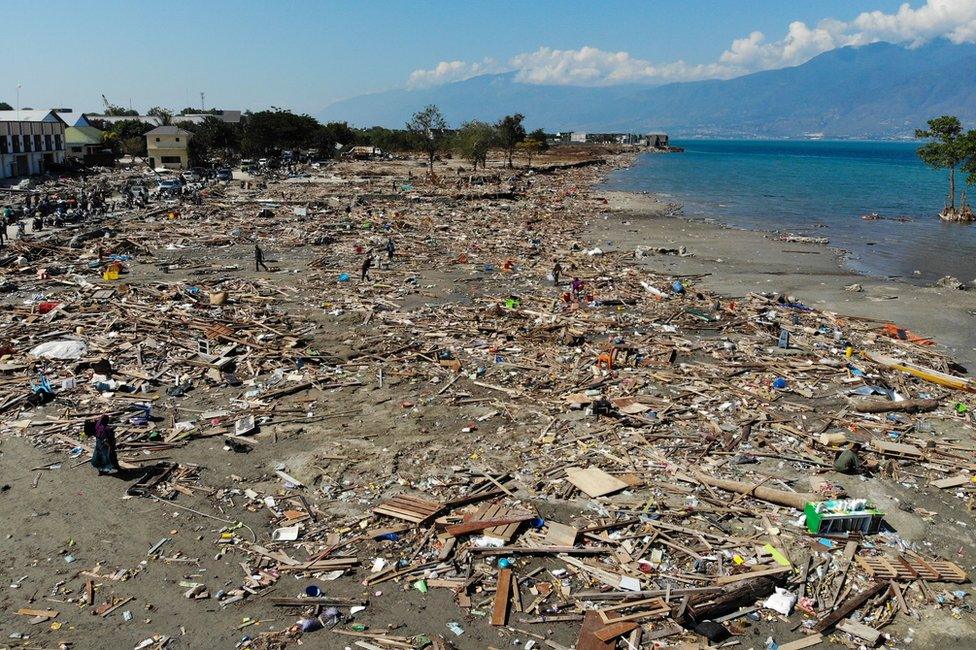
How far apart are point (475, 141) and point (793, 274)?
43.8 meters

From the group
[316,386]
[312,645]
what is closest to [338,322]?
[316,386]

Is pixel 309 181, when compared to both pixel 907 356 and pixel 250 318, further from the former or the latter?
pixel 907 356

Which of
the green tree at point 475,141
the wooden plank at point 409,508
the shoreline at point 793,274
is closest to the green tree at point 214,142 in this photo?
the green tree at point 475,141

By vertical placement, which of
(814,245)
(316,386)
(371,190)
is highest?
(371,190)

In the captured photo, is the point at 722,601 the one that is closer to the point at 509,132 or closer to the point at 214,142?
the point at 509,132

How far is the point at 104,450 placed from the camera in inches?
398

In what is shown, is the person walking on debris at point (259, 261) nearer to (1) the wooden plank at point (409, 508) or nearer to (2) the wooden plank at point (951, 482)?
(1) the wooden plank at point (409, 508)

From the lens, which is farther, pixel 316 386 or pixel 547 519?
pixel 316 386

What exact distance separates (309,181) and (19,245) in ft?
102

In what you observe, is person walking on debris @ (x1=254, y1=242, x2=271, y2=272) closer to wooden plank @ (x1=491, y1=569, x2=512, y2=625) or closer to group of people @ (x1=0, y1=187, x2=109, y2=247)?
group of people @ (x1=0, y1=187, x2=109, y2=247)

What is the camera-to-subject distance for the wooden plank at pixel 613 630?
7.01 metres

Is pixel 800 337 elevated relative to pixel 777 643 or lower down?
elevated

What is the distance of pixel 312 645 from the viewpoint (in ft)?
22.8

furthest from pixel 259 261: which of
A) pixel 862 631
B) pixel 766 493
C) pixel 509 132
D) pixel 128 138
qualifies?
pixel 128 138
